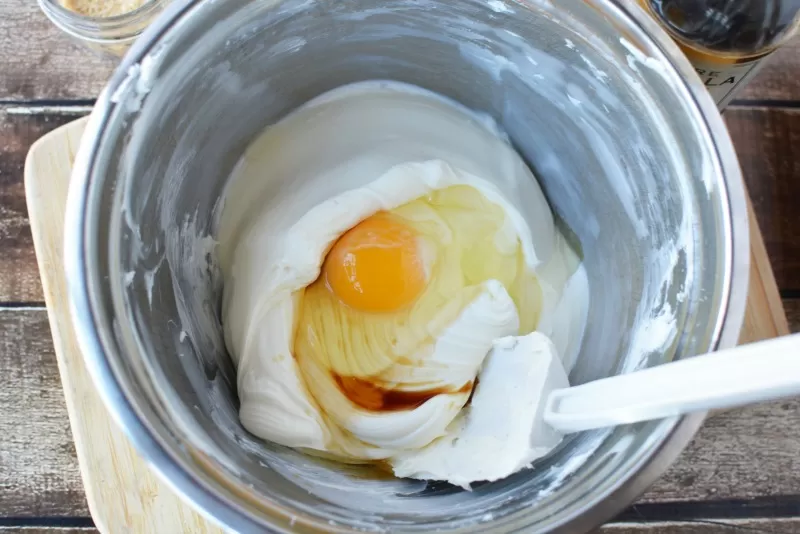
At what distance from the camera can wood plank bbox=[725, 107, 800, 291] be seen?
881 mm

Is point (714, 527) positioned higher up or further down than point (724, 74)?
further down

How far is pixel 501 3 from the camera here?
564mm

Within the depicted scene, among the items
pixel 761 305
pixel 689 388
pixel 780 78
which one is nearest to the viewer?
pixel 689 388

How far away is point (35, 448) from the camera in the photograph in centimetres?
83

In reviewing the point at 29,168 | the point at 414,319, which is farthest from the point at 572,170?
the point at 29,168

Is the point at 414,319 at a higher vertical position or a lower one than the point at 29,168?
lower

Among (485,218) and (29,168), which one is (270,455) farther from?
(29,168)

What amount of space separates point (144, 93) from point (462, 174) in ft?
1.13

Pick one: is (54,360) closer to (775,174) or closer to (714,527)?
(714,527)

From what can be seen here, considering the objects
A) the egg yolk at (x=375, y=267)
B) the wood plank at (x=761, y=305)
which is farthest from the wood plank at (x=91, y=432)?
the wood plank at (x=761, y=305)

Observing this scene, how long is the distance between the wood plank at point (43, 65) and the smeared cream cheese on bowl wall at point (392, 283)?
0.34 metres

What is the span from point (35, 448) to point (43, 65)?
0.50 metres

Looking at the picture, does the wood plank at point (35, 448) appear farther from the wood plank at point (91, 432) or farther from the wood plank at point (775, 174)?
the wood plank at point (775, 174)

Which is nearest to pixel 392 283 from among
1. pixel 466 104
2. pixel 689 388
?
pixel 466 104
